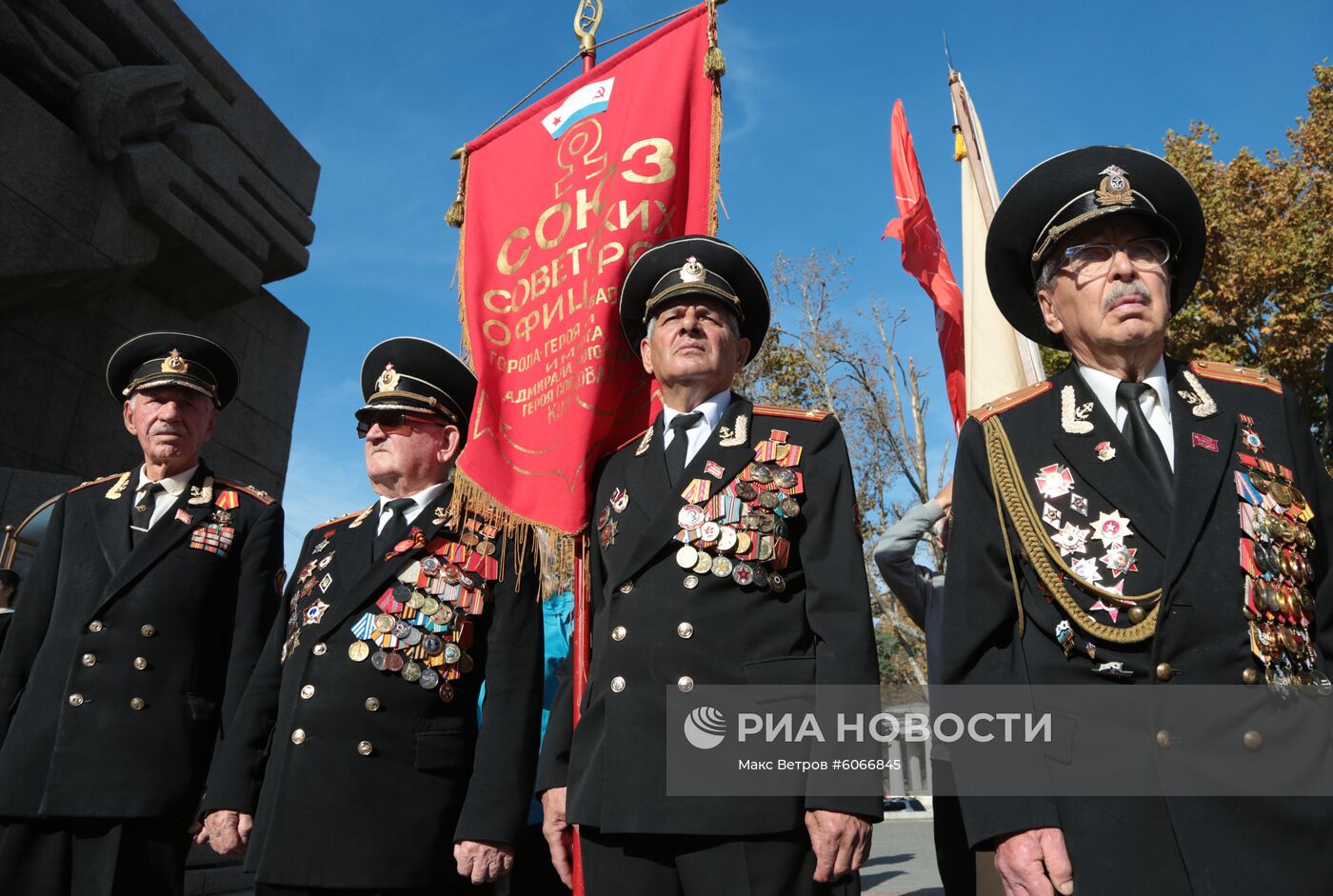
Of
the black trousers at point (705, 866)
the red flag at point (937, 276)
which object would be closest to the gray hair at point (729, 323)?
the black trousers at point (705, 866)

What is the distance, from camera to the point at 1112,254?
2514 mm

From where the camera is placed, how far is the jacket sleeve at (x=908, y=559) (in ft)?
14.9

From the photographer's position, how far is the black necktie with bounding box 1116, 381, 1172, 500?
7.47ft

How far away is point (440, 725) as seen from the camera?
3188 mm

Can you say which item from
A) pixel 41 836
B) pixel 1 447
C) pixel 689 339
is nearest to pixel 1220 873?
pixel 689 339

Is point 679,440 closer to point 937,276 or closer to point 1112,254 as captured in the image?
point 1112,254

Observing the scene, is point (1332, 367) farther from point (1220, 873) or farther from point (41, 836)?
point (41, 836)

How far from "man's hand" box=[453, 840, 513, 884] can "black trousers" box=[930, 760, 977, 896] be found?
1.72 meters

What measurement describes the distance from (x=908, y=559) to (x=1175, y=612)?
250 centimetres

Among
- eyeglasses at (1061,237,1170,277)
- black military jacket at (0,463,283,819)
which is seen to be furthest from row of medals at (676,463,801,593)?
black military jacket at (0,463,283,819)

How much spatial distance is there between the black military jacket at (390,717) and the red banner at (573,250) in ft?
1.09

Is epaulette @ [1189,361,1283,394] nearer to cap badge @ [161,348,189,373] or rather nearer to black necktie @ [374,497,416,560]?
black necktie @ [374,497,416,560]

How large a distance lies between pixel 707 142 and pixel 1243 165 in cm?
1470

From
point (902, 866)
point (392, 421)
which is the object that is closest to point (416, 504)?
point (392, 421)
